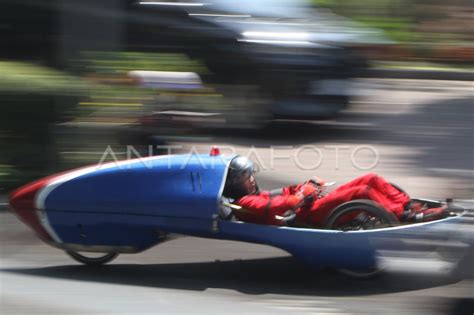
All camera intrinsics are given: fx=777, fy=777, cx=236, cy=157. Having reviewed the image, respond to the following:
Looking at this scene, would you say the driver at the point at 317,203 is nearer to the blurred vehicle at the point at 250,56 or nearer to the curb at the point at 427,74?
the curb at the point at 427,74

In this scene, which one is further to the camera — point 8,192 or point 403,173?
point 8,192

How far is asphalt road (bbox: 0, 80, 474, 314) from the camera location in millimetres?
2232

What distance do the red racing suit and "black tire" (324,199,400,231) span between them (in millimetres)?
44

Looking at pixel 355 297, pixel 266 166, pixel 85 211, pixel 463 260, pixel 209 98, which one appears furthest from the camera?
pixel 266 166

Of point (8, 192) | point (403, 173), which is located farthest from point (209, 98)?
point (403, 173)

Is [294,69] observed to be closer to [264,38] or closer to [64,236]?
[264,38]

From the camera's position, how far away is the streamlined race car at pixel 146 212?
4.67 m

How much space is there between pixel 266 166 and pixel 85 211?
2.56 metres

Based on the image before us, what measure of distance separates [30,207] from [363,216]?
2070mm

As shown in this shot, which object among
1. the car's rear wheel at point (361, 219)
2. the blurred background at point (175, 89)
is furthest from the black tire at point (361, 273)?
the blurred background at point (175, 89)

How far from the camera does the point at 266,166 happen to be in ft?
23.1

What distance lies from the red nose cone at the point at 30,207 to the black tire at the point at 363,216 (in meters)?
1.78

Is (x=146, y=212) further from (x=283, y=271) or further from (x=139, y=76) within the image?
(x=139, y=76)

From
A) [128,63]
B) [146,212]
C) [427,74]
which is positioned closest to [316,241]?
[146,212]
